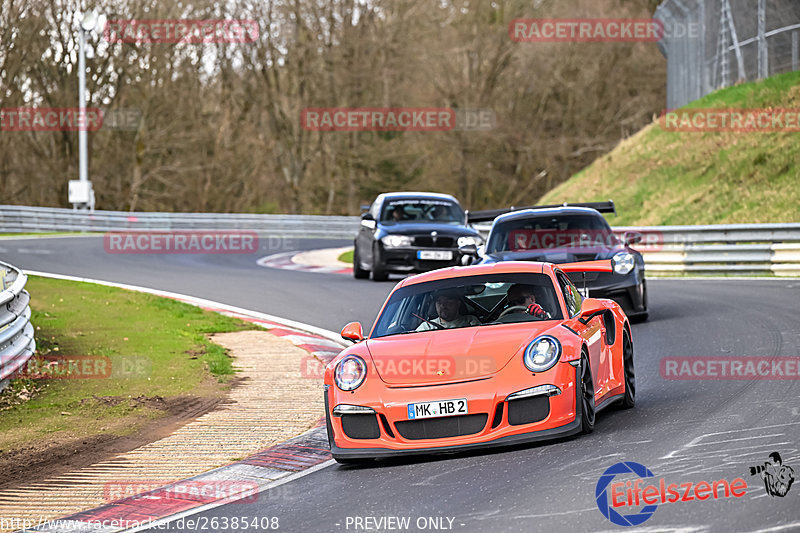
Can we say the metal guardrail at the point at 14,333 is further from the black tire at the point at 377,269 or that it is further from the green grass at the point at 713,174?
the green grass at the point at 713,174

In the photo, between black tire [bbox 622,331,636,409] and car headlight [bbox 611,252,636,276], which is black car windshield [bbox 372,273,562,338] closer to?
black tire [bbox 622,331,636,409]

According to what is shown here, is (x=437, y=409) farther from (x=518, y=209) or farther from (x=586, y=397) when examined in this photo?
(x=518, y=209)

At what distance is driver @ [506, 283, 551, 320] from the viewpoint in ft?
27.3

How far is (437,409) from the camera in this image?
23.6 ft

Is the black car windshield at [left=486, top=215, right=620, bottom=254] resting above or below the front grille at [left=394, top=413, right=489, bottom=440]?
above

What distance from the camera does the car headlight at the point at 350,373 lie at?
298 inches

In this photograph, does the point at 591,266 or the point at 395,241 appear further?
the point at 395,241

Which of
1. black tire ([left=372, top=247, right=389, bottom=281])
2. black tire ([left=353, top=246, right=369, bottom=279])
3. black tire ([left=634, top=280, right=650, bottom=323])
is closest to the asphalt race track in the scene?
black tire ([left=634, top=280, right=650, bottom=323])

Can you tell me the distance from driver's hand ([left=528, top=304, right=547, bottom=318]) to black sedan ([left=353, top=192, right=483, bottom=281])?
451 inches

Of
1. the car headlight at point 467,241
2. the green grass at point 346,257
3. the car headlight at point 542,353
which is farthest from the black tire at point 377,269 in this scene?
the car headlight at point 542,353

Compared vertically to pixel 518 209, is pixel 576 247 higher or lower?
lower

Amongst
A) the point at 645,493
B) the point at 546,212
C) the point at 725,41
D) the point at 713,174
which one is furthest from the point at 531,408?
the point at 725,41

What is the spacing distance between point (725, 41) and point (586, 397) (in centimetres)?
2578

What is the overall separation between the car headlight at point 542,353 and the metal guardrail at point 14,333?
5046 millimetres
